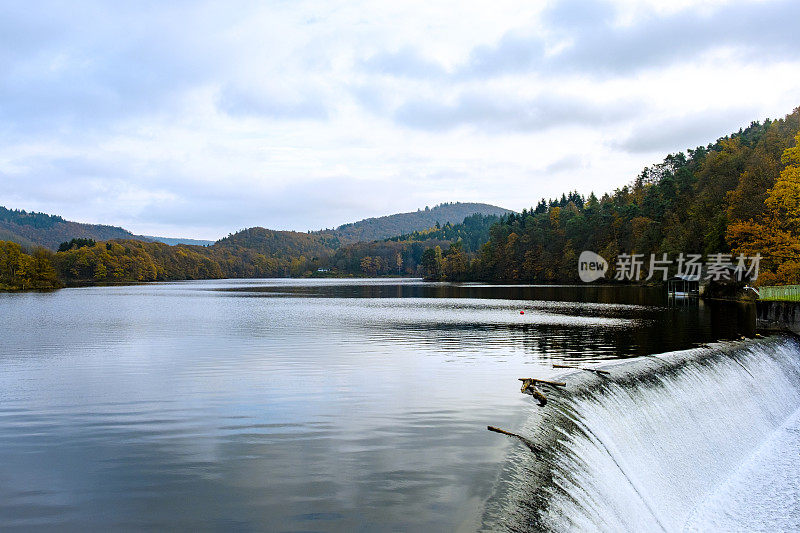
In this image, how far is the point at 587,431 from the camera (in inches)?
439

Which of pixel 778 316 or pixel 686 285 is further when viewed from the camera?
pixel 686 285

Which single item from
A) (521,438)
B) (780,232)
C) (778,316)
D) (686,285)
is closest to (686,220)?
(686,285)

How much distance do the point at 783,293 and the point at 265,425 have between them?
31587 millimetres

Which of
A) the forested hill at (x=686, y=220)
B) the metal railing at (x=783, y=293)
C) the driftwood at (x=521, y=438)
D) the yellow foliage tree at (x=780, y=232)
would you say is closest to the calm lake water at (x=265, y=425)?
the driftwood at (x=521, y=438)

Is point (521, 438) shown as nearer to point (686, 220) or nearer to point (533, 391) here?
point (533, 391)

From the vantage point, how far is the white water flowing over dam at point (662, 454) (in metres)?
8.10

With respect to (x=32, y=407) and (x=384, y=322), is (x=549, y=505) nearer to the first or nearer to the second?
(x=32, y=407)

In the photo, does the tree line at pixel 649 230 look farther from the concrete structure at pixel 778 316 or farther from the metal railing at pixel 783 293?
the concrete structure at pixel 778 316

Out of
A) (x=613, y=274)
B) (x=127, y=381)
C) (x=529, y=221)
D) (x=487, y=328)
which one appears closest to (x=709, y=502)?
(x=127, y=381)

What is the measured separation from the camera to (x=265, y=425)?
1186cm

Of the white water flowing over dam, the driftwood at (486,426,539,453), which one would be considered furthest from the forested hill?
the driftwood at (486,426,539,453)

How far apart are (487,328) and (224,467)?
81.8 ft

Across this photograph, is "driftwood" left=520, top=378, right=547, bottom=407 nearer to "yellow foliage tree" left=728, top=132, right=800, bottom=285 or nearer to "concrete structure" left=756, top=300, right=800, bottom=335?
"concrete structure" left=756, top=300, right=800, bottom=335

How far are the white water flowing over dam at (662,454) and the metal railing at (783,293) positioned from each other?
39.6 ft
